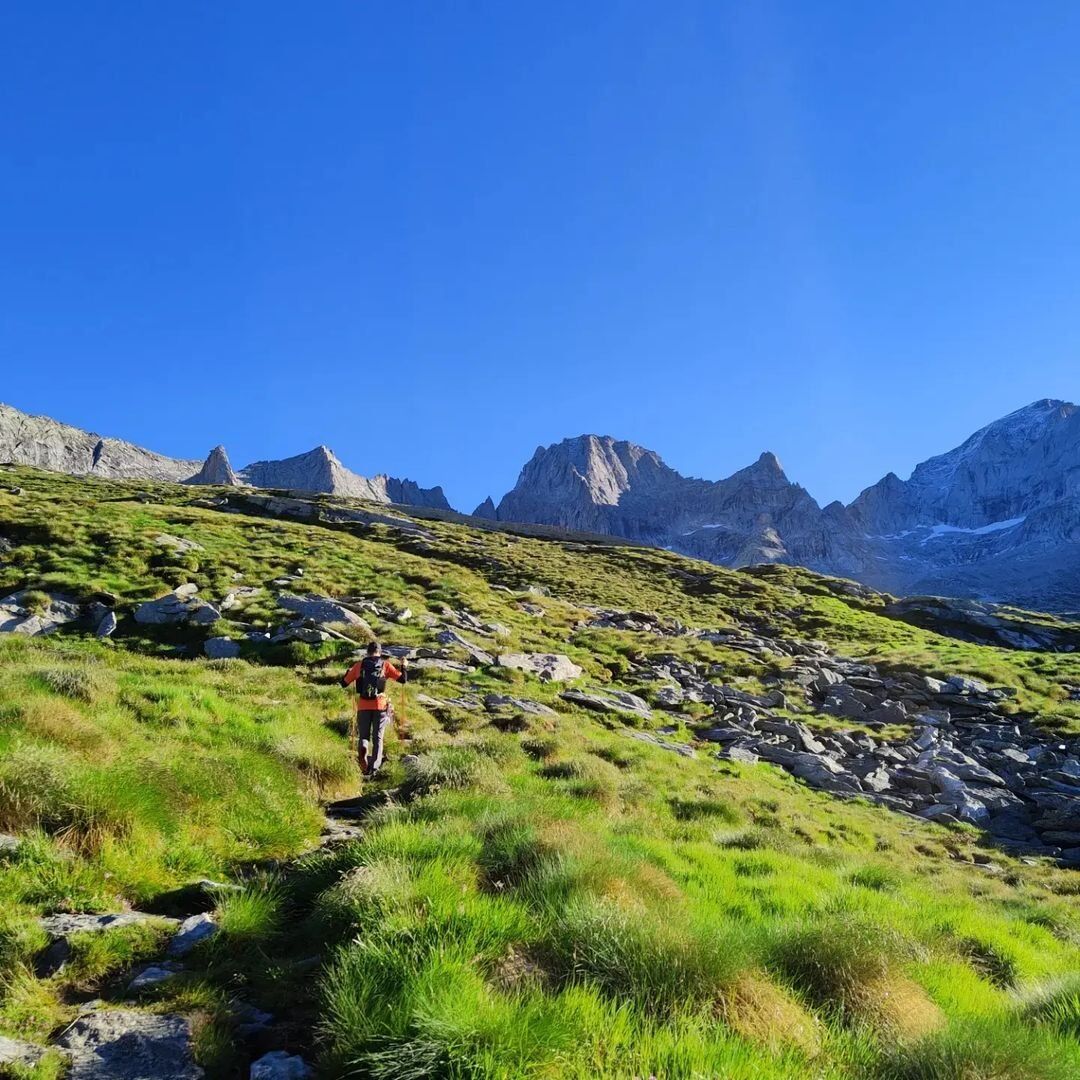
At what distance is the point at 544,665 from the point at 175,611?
1262 centimetres

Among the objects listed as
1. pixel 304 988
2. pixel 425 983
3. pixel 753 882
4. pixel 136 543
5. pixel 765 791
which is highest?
pixel 136 543

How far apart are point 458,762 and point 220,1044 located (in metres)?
→ 7.61

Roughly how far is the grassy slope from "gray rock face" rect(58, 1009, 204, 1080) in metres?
0.15

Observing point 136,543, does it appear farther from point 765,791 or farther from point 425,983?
point 425,983

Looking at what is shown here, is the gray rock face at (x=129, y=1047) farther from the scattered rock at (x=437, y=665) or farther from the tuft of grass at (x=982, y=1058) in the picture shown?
the scattered rock at (x=437, y=665)

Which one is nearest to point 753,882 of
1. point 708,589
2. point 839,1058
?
point 839,1058

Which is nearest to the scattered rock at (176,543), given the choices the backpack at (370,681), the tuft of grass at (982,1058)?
the backpack at (370,681)

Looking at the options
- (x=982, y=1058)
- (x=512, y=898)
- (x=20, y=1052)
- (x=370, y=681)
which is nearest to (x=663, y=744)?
(x=370, y=681)

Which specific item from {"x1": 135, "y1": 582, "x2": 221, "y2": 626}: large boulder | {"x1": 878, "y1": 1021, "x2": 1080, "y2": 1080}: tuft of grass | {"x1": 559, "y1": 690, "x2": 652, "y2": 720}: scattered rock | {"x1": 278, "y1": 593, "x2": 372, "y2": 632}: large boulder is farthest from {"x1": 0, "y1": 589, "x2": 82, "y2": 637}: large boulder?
{"x1": 878, "y1": 1021, "x2": 1080, "y2": 1080}: tuft of grass

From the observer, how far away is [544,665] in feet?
81.5

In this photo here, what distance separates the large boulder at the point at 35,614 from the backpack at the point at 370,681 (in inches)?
482

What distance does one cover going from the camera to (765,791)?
16.6 metres

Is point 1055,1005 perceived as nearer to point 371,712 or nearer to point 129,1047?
point 129,1047

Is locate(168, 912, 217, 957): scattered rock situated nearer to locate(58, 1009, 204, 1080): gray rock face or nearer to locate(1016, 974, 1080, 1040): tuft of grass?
locate(58, 1009, 204, 1080): gray rock face
